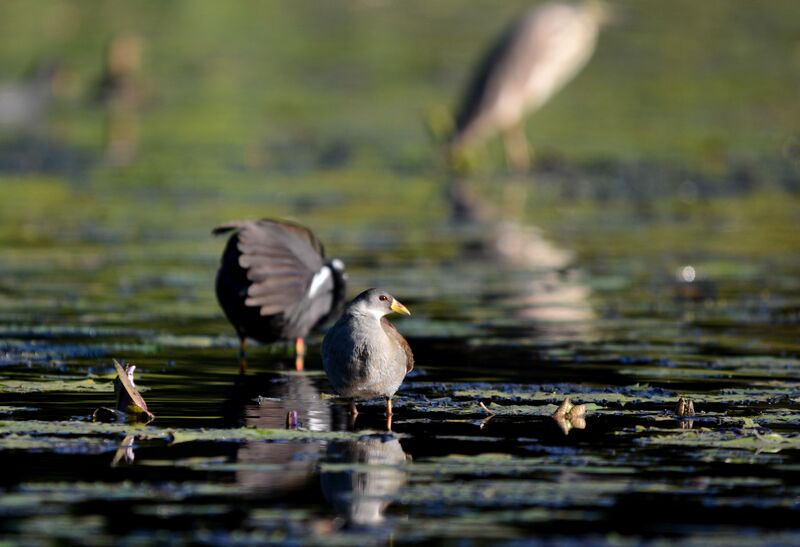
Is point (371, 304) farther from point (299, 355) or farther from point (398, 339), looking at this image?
point (299, 355)

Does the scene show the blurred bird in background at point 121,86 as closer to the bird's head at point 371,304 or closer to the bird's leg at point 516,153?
the bird's leg at point 516,153

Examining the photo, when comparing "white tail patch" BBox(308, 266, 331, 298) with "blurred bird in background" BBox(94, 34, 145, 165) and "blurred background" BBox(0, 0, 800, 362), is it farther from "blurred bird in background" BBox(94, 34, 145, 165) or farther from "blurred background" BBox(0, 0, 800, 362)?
"blurred bird in background" BBox(94, 34, 145, 165)

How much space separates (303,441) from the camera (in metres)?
7.96

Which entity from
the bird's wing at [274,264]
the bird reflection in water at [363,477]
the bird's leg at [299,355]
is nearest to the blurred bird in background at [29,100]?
the bird's leg at [299,355]

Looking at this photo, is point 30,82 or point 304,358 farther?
point 30,82

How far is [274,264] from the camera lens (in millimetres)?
10680

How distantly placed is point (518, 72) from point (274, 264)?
14.6m

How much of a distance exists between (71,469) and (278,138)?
67.1ft

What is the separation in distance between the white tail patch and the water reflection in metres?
0.94

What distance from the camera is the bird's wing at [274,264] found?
34.7 ft

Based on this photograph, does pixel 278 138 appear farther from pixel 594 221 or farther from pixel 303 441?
pixel 303 441

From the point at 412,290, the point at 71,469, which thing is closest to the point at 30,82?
the point at 412,290

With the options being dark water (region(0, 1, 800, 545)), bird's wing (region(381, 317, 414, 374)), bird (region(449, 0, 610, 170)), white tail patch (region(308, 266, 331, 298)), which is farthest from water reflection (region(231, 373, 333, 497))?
bird (region(449, 0, 610, 170))

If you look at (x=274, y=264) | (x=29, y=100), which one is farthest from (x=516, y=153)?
(x=274, y=264)
